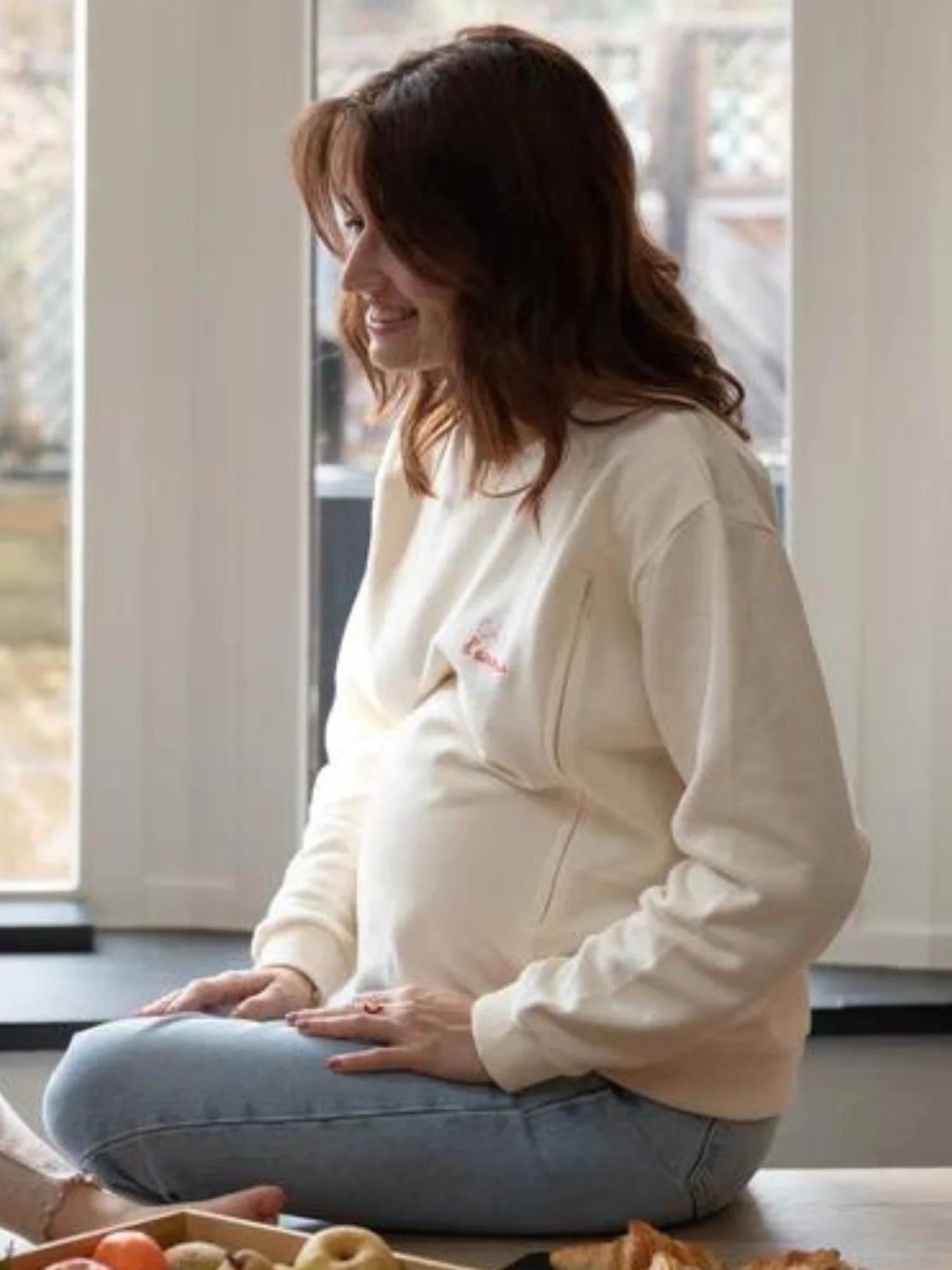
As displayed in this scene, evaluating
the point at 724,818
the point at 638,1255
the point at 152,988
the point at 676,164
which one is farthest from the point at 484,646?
the point at 676,164

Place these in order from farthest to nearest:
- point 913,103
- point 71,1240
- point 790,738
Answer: point 913,103 < point 790,738 < point 71,1240

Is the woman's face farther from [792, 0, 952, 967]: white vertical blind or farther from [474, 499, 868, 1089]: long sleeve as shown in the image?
[792, 0, 952, 967]: white vertical blind

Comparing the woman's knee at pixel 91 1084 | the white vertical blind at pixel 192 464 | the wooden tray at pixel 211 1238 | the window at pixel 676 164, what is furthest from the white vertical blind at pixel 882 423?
the wooden tray at pixel 211 1238

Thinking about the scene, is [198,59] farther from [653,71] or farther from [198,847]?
[198,847]

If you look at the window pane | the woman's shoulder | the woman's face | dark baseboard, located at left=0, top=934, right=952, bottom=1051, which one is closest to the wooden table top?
dark baseboard, located at left=0, top=934, right=952, bottom=1051

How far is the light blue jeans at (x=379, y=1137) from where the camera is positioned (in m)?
2.31

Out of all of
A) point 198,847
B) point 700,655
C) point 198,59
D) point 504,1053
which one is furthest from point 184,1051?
point 198,59

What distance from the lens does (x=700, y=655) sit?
7.36 ft

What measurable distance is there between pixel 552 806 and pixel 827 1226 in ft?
1.38

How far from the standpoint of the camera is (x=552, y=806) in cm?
235

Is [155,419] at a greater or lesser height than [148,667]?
greater

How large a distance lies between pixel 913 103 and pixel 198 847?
1.11 metres

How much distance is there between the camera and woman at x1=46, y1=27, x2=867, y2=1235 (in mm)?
2248

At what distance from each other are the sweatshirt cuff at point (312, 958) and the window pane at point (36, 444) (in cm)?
83
